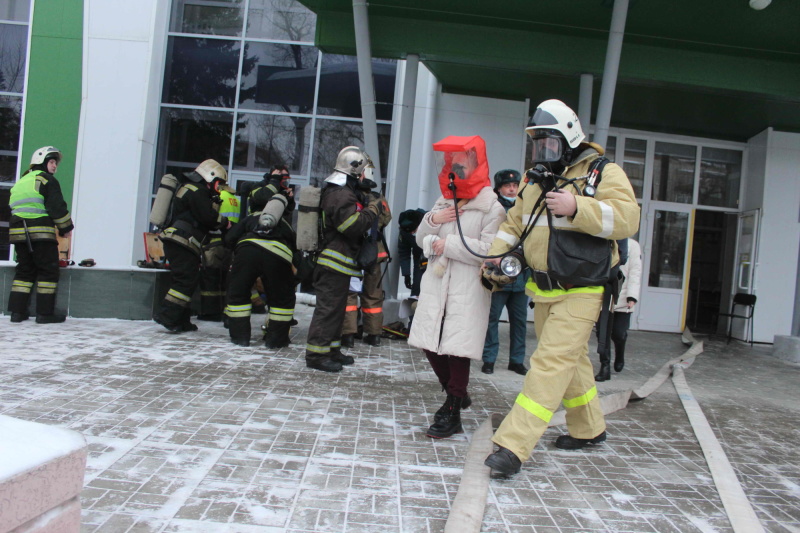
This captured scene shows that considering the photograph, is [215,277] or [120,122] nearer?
[215,277]

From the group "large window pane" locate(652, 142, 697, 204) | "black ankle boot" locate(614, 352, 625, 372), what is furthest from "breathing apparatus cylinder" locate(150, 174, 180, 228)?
"large window pane" locate(652, 142, 697, 204)

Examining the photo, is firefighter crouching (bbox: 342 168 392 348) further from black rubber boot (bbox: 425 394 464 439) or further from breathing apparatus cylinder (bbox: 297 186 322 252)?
black rubber boot (bbox: 425 394 464 439)

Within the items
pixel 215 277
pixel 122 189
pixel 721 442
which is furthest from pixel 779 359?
pixel 122 189

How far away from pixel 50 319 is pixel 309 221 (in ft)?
11.8

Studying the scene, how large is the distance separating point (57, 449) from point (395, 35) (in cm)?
818

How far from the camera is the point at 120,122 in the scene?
11406mm

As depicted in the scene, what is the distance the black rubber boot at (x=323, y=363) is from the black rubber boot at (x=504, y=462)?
2567mm

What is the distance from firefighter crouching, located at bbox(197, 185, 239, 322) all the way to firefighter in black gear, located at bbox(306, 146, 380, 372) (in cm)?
224

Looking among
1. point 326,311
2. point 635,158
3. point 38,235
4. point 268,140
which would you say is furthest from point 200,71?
point 635,158

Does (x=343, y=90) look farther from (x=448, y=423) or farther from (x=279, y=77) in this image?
(x=448, y=423)

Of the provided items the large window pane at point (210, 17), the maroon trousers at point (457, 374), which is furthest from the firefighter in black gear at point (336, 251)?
the large window pane at point (210, 17)

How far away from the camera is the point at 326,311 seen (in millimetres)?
5719

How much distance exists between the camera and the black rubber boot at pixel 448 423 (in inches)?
158

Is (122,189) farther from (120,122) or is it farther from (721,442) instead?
(721,442)
